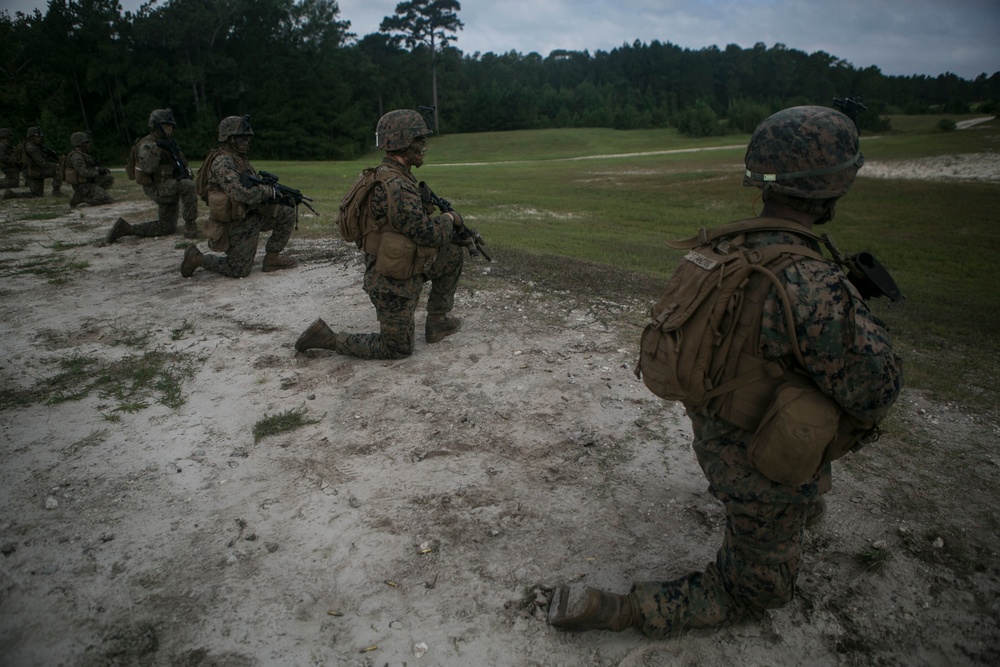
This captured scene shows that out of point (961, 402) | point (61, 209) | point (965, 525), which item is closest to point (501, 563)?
point (965, 525)

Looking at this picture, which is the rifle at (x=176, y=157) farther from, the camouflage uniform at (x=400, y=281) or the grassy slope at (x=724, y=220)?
the camouflage uniform at (x=400, y=281)

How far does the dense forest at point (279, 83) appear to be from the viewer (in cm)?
4181

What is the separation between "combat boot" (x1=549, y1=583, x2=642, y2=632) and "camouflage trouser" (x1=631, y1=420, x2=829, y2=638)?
5 cm

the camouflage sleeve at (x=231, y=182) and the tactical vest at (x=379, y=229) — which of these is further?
the camouflage sleeve at (x=231, y=182)

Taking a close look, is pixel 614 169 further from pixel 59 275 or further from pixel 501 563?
pixel 501 563

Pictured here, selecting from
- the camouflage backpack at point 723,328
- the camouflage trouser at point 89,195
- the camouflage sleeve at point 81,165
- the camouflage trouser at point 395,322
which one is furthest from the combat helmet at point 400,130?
the camouflage trouser at point 89,195

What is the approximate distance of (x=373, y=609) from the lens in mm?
3023

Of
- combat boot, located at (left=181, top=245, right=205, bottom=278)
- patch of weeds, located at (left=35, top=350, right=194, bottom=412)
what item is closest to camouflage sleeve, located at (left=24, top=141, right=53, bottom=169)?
combat boot, located at (left=181, top=245, right=205, bottom=278)

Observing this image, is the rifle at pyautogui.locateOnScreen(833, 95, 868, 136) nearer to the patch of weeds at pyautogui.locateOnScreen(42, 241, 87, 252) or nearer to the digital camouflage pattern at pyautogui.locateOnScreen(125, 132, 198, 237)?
the digital camouflage pattern at pyautogui.locateOnScreen(125, 132, 198, 237)

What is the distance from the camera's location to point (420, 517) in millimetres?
3648

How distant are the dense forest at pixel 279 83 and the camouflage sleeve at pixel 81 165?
70.4 feet

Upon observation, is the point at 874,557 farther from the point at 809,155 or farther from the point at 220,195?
the point at 220,195

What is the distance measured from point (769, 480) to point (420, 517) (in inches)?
76.0

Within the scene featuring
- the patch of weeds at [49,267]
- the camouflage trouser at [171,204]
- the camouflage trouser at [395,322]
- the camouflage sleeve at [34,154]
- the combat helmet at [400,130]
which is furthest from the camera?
the camouflage sleeve at [34,154]
